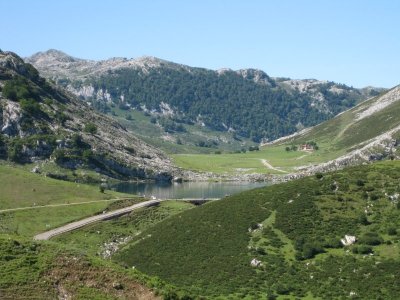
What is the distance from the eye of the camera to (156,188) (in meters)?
198

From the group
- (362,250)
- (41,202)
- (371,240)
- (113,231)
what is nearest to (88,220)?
(113,231)

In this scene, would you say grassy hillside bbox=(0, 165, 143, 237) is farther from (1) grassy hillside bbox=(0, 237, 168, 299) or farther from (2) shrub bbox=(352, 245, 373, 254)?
(2) shrub bbox=(352, 245, 373, 254)

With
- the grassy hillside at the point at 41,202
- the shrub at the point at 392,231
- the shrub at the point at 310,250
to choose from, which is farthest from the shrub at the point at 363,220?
the grassy hillside at the point at 41,202

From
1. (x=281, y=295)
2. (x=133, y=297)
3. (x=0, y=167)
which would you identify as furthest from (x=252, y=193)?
(x=0, y=167)

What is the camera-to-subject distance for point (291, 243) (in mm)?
73500

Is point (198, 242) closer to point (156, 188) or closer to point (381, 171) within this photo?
point (381, 171)

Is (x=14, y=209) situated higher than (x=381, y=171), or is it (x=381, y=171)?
(x=381, y=171)

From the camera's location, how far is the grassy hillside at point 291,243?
2489 inches

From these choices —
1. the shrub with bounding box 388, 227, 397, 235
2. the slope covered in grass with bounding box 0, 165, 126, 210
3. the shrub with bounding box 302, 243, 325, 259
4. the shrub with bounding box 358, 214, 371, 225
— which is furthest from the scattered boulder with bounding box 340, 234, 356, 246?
the slope covered in grass with bounding box 0, 165, 126, 210

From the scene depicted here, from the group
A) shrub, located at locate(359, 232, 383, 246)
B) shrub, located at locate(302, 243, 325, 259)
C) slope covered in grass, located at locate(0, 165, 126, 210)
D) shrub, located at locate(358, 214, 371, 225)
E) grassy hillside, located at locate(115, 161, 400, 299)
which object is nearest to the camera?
grassy hillside, located at locate(115, 161, 400, 299)

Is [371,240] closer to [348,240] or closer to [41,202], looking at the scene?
[348,240]

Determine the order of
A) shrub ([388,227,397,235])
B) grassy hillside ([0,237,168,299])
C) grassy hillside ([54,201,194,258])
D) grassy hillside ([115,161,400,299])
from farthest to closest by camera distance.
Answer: grassy hillside ([54,201,194,258]) < shrub ([388,227,397,235]) < grassy hillside ([115,161,400,299]) < grassy hillside ([0,237,168,299])

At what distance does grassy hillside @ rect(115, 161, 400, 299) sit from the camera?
6322 cm

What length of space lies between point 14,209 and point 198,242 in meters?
46.9
